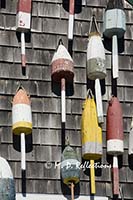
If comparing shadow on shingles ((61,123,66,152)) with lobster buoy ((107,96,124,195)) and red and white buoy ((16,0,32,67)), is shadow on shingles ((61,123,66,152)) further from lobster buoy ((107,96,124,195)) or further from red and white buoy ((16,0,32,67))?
red and white buoy ((16,0,32,67))

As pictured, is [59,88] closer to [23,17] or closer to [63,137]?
[63,137]

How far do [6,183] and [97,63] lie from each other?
5.59ft

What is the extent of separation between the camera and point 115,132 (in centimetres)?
883

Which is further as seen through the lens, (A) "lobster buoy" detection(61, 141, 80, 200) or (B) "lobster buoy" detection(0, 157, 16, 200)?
(A) "lobster buoy" detection(61, 141, 80, 200)

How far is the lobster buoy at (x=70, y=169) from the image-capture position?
8562mm

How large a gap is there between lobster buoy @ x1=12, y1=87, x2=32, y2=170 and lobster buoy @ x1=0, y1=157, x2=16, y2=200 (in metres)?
0.31

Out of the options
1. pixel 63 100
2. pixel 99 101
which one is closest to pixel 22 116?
pixel 63 100

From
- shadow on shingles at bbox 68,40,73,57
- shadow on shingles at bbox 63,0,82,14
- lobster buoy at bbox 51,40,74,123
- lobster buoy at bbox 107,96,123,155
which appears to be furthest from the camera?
shadow on shingles at bbox 63,0,82,14

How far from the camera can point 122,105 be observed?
9.13 meters

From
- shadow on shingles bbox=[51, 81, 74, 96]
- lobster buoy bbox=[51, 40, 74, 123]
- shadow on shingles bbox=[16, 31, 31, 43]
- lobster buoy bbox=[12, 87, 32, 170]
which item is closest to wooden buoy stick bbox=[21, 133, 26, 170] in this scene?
lobster buoy bbox=[12, 87, 32, 170]

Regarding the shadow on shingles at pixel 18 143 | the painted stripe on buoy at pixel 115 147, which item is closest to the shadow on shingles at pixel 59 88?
the shadow on shingles at pixel 18 143

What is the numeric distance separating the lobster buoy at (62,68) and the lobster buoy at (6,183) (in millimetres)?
974

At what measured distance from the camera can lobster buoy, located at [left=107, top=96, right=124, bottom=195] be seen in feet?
28.8

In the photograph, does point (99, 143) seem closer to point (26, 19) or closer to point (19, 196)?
point (19, 196)
